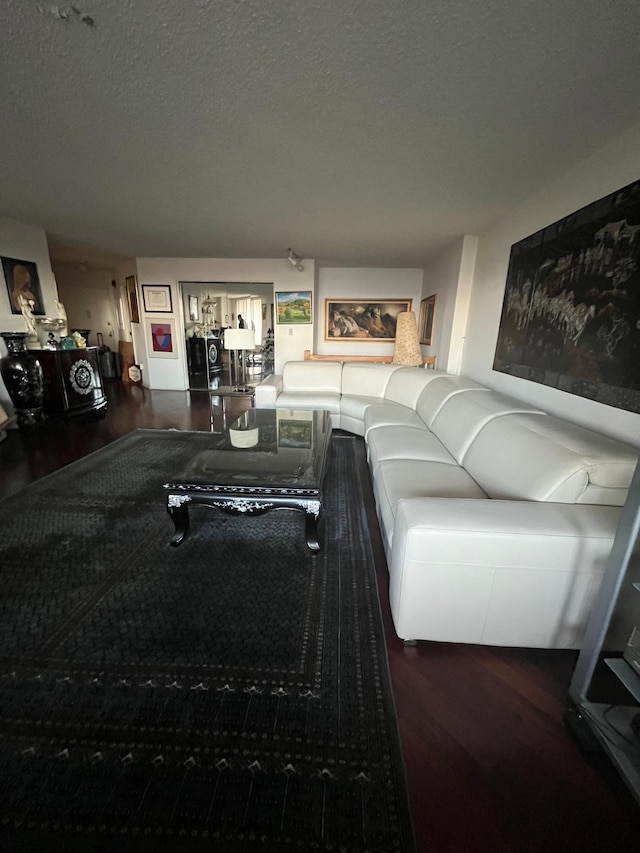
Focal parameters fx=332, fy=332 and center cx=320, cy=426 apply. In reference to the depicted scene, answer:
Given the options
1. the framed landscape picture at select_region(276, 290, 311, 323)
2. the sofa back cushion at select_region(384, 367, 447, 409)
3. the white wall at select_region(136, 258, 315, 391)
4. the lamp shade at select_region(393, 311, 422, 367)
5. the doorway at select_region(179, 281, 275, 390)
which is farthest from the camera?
the doorway at select_region(179, 281, 275, 390)

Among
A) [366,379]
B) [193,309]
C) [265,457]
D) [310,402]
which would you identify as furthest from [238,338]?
[193,309]

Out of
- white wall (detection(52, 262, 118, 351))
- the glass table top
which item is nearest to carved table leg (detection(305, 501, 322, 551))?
the glass table top

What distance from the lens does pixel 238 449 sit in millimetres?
2264

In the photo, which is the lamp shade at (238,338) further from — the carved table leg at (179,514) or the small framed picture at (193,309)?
the small framed picture at (193,309)

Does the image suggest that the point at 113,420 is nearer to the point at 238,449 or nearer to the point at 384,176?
the point at 238,449

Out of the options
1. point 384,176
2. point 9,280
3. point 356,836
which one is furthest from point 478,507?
point 9,280

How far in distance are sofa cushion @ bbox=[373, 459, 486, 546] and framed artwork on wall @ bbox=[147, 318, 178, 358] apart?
17.0ft

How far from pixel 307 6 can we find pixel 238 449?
1.99m

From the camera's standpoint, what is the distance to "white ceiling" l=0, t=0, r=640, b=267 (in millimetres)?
1120

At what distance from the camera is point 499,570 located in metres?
1.16

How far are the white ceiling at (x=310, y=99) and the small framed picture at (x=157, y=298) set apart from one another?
9.12 ft

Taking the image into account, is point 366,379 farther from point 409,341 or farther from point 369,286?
point 369,286

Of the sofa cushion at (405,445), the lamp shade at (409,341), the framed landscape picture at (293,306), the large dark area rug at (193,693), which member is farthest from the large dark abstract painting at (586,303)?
the framed landscape picture at (293,306)

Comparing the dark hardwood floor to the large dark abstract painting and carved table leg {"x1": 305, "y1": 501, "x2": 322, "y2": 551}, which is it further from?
the large dark abstract painting
